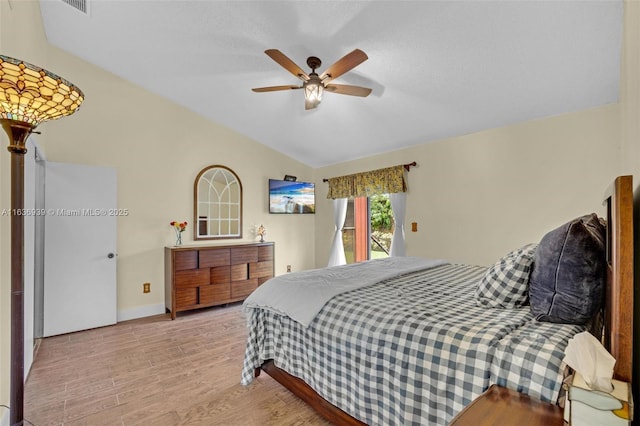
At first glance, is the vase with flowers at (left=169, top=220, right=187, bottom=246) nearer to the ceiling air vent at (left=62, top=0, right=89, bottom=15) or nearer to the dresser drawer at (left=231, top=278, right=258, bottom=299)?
the dresser drawer at (left=231, top=278, right=258, bottom=299)

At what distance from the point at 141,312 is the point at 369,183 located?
359 centimetres

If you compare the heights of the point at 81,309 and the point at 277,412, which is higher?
the point at 81,309

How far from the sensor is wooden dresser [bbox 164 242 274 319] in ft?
11.7

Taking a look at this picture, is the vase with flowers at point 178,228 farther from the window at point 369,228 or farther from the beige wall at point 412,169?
the window at point 369,228

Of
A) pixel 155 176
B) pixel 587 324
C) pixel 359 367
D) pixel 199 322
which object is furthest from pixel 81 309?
pixel 587 324

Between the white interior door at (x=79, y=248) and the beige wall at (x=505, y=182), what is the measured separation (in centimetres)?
378

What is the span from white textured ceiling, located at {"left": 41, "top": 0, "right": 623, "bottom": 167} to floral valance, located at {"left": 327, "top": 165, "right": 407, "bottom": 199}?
23.3 inches

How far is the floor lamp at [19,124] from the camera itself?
1060 mm

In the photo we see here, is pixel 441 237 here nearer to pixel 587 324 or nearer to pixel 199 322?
pixel 587 324

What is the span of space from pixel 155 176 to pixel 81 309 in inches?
67.9

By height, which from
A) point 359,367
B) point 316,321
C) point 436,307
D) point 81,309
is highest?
point 436,307

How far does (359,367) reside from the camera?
4.74 ft

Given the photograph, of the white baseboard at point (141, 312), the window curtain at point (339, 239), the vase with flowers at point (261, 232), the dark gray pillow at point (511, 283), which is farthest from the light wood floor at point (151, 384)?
the window curtain at point (339, 239)

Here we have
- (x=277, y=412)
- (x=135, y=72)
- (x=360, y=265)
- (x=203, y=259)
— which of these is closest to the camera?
(x=277, y=412)
